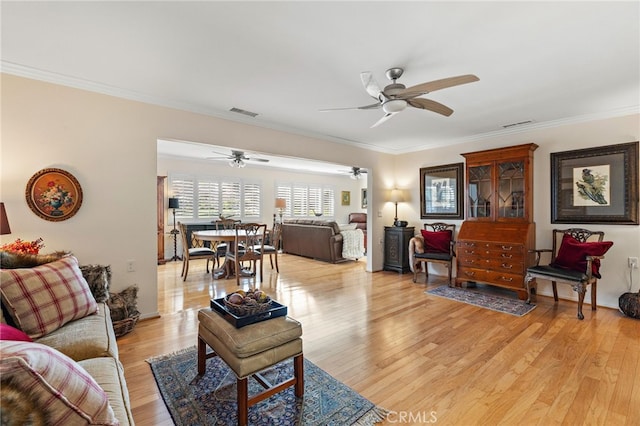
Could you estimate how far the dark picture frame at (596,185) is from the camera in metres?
3.62

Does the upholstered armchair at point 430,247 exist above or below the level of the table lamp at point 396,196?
below

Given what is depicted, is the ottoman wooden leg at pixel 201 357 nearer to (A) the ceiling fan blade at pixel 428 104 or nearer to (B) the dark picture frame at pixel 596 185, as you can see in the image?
(A) the ceiling fan blade at pixel 428 104

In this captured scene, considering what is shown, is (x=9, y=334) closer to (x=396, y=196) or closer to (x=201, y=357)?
(x=201, y=357)

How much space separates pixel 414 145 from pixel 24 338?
227 inches

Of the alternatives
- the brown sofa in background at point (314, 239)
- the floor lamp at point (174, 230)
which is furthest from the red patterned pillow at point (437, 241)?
the floor lamp at point (174, 230)

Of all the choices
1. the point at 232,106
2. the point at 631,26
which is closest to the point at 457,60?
the point at 631,26

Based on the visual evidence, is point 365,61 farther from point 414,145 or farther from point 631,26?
point 414,145

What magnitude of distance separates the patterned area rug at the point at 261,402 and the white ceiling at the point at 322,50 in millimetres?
2546

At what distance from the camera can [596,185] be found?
3.85m

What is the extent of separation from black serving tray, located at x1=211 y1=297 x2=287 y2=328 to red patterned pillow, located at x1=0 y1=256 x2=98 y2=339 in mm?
907

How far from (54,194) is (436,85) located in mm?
3575

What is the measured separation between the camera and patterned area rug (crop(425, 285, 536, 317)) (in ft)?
11.9

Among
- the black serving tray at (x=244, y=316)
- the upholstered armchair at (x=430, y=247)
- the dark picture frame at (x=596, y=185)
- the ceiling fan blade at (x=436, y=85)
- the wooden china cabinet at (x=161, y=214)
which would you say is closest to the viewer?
the black serving tray at (x=244, y=316)

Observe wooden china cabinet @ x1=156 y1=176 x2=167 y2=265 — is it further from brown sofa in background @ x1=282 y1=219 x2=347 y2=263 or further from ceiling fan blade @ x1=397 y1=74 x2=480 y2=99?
ceiling fan blade @ x1=397 y1=74 x2=480 y2=99
